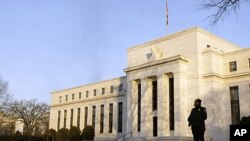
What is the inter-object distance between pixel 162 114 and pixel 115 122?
14.5 meters

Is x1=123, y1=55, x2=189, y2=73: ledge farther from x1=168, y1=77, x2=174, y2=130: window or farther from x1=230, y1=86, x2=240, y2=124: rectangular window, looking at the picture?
x1=230, y1=86, x2=240, y2=124: rectangular window

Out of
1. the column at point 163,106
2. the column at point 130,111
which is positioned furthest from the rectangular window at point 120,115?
the column at point 163,106

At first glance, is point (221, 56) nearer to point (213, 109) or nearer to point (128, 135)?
point (213, 109)

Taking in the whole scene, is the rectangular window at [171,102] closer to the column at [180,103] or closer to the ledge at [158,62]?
the column at [180,103]

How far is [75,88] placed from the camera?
62.1m

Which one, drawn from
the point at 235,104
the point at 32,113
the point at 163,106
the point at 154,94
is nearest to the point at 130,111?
the point at 154,94

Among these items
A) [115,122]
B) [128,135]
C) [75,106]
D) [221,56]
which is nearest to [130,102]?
[128,135]

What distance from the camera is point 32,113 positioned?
7875 centimetres

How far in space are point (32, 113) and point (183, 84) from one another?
5079cm

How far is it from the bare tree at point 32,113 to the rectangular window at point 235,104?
51884mm

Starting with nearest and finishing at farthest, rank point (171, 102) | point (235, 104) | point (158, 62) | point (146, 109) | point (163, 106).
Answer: point (235, 104) < point (163, 106) < point (171, 102) < point (158, 62) < point (146, 109)

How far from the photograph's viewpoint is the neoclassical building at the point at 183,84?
3622cm

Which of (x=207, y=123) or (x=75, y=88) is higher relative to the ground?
(x=75, y=88)

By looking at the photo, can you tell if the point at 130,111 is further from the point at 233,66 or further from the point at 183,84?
the point at 233,66
